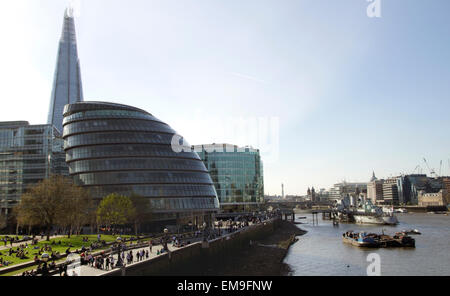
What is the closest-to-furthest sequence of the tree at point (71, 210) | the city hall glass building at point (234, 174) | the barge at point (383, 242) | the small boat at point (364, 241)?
the tree at point (71, 210), the barge at point (383, 242), the small boat at point (364, 241), the city hall glass building at point (234, 174)

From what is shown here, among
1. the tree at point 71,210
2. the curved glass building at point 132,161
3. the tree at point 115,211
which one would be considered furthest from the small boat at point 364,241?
the tree at point 71,210

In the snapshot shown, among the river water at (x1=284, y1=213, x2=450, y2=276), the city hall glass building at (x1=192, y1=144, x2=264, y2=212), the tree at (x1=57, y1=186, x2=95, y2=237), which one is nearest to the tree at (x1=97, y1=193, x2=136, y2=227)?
the tree at (x1=57, y1=186, x2=95, y2=237)

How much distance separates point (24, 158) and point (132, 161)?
44105 millimetres

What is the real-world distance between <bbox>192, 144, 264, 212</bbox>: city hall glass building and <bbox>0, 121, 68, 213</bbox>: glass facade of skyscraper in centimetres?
7013

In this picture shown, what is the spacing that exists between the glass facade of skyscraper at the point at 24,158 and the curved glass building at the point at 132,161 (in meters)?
21.6

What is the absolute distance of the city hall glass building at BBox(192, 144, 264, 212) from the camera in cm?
16325

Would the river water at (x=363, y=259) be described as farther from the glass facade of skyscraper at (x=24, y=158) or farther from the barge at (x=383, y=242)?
the glass facade of skyscraper at (x=24, y=158)

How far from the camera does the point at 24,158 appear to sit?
108438 millimetres

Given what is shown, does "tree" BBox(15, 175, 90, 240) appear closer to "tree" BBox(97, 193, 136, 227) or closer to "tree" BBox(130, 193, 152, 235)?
"tree" BBox(97, 193, 136, 227)

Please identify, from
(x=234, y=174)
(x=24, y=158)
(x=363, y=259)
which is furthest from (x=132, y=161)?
(x=234, y=174)

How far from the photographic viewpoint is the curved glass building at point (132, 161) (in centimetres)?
8512

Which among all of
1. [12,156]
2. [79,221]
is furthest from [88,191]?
[12,156]

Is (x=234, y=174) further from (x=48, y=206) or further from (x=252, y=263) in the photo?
(x=48, y=206)
